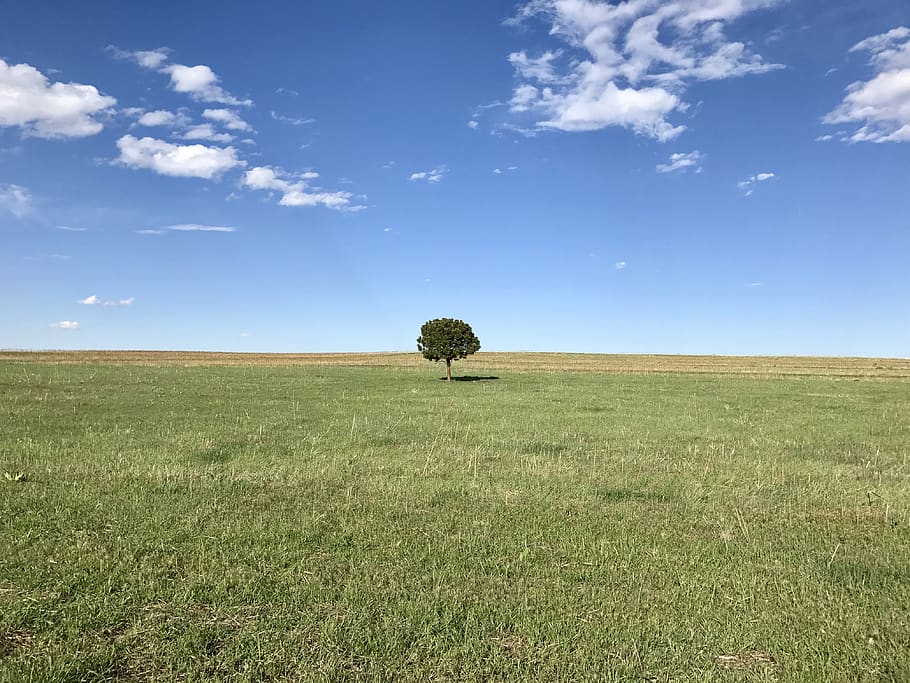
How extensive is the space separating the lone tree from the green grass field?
104 feet

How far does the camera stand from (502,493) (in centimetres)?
1130

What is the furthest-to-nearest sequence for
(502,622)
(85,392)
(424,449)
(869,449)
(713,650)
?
(85,392) → (869,449) → (424,449) → (502,622) → (713,650)

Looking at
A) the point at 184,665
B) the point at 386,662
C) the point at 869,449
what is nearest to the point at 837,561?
the point at 386,662

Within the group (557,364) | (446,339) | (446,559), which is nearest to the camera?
(446,559)

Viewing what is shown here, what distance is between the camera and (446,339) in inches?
1955

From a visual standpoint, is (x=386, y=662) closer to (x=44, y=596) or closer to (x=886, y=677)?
(x=44, y=596)

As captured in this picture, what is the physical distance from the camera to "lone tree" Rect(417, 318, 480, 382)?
163 ft

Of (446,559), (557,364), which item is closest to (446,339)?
(557,364)

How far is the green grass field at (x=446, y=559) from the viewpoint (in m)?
5.44

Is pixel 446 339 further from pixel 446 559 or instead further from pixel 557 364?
pixel 446 559

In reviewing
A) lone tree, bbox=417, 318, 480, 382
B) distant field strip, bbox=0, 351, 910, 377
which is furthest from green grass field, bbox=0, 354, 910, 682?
distant field strip, bbox=0, 351, 910, 377

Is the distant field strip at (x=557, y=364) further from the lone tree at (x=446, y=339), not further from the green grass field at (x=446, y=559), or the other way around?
the green grass field at (x=446, y=559)

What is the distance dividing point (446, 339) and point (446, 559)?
1653 inches

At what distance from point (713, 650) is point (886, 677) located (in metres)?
1.37
